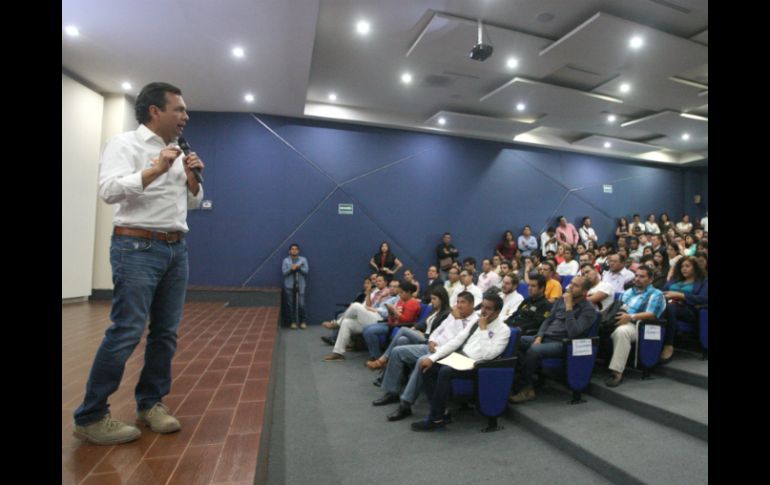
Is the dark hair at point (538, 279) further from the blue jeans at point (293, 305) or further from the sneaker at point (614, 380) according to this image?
the blue jeans at point (293, 305)

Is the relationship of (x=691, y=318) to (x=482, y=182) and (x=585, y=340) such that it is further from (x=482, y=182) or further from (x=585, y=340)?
(x=482, y=182)

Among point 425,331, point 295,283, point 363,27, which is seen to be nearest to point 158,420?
point 425,331

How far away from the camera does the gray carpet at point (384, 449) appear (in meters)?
2.15

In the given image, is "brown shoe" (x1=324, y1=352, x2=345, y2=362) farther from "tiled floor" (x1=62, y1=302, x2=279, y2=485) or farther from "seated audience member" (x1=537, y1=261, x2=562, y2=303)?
"seated audience member" (x1=537, y1=261, x2=562, y2=303)

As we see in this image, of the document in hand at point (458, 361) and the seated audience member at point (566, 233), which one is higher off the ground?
the seated audience member at point (566, 233)

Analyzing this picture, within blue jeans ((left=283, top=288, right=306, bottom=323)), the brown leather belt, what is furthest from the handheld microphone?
blue jeans ((left=283, top=288, right=306, bottom=323))

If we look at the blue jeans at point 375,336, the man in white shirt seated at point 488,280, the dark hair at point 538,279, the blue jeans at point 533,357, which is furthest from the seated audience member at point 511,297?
the man in white shirt seated at point 488,280

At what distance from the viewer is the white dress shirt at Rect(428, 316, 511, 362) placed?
2.91 m

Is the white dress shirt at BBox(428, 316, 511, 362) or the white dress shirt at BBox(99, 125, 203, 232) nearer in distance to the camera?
the white dress shirt at BBox(99, 125, 203, 232)

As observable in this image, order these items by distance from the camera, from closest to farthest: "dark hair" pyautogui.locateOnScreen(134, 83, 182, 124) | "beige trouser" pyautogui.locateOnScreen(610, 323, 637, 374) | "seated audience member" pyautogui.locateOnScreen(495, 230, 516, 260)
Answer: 1. "dark hair" pyautogui.locateOnScreen(134, 83, 182, 124)
2. "beige trouser" pyautogui.locateOnScreen(610, 323, 637, 374)
3. "seated audience member" pyautogui.locateOnScreen(495, 230, 516, 260)

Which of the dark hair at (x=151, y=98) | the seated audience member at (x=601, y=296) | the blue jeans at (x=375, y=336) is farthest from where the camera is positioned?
the blue jeans at (x=375, y=336)

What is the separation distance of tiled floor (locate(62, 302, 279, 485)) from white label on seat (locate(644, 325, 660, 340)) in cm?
296

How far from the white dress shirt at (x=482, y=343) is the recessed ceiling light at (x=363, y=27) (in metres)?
3.52
